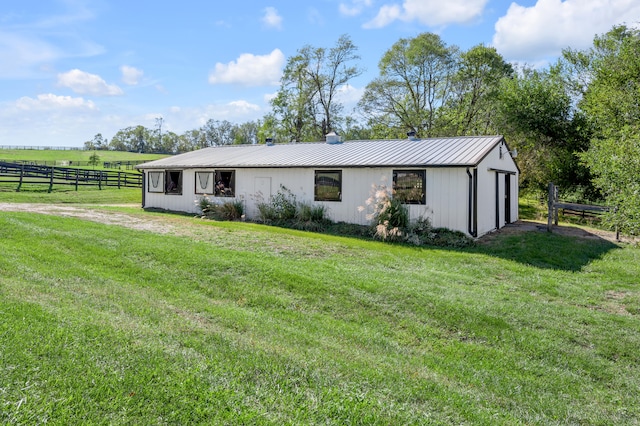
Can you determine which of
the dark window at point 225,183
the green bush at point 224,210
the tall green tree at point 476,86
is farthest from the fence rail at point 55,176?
the tall green tree at point 476,86

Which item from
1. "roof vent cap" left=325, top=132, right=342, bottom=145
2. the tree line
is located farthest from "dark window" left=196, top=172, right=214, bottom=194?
the tree line

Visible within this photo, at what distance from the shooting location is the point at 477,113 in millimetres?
30031

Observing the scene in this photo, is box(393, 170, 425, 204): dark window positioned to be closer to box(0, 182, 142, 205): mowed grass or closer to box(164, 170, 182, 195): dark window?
box(164, 170, 182, 195): dark window

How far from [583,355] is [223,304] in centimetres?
461

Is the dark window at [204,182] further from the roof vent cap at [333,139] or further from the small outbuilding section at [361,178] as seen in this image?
the roof vent cap at [333,139]

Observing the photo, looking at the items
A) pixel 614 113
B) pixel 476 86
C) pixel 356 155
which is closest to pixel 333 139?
pixel 356 155

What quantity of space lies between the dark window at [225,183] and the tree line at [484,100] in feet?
49.3

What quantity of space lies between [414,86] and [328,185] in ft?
62.7

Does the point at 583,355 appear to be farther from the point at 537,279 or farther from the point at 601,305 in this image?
the point at 537,279

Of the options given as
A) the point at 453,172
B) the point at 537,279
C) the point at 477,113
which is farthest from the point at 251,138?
the point at 537,279

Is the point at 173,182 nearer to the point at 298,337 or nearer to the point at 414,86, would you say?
the point at 298,337

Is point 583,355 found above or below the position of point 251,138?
below

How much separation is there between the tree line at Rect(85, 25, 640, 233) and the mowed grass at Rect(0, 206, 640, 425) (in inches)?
547

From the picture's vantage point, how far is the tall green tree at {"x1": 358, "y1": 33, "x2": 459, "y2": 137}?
1178 inches
